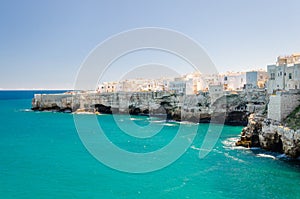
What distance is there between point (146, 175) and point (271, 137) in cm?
1459

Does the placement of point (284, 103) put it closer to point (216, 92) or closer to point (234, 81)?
point (216, 92)

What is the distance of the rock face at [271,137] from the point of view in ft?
82.0

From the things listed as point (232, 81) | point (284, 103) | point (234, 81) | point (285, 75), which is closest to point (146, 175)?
point (284, 103)

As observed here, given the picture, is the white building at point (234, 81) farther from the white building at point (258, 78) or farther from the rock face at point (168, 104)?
the rock face at point (168, 104)

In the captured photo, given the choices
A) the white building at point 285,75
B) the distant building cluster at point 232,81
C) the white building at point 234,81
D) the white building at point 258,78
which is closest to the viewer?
the white building at point 285,75

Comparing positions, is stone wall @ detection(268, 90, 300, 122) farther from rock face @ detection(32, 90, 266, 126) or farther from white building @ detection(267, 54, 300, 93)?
rock face @ detection(32, 90, 266, 126)

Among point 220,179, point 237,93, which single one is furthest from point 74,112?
point 220,179

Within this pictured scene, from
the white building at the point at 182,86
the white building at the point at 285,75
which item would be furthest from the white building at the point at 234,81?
the white building at the point at 285,75

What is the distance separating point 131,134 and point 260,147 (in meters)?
17.7

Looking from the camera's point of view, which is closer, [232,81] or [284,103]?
[284,103]

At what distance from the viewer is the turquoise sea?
17875mm

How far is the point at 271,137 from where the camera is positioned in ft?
93.1

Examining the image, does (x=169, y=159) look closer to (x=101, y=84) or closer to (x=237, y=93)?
(x=237, y=93)

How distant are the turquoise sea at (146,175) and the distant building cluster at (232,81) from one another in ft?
38.1
